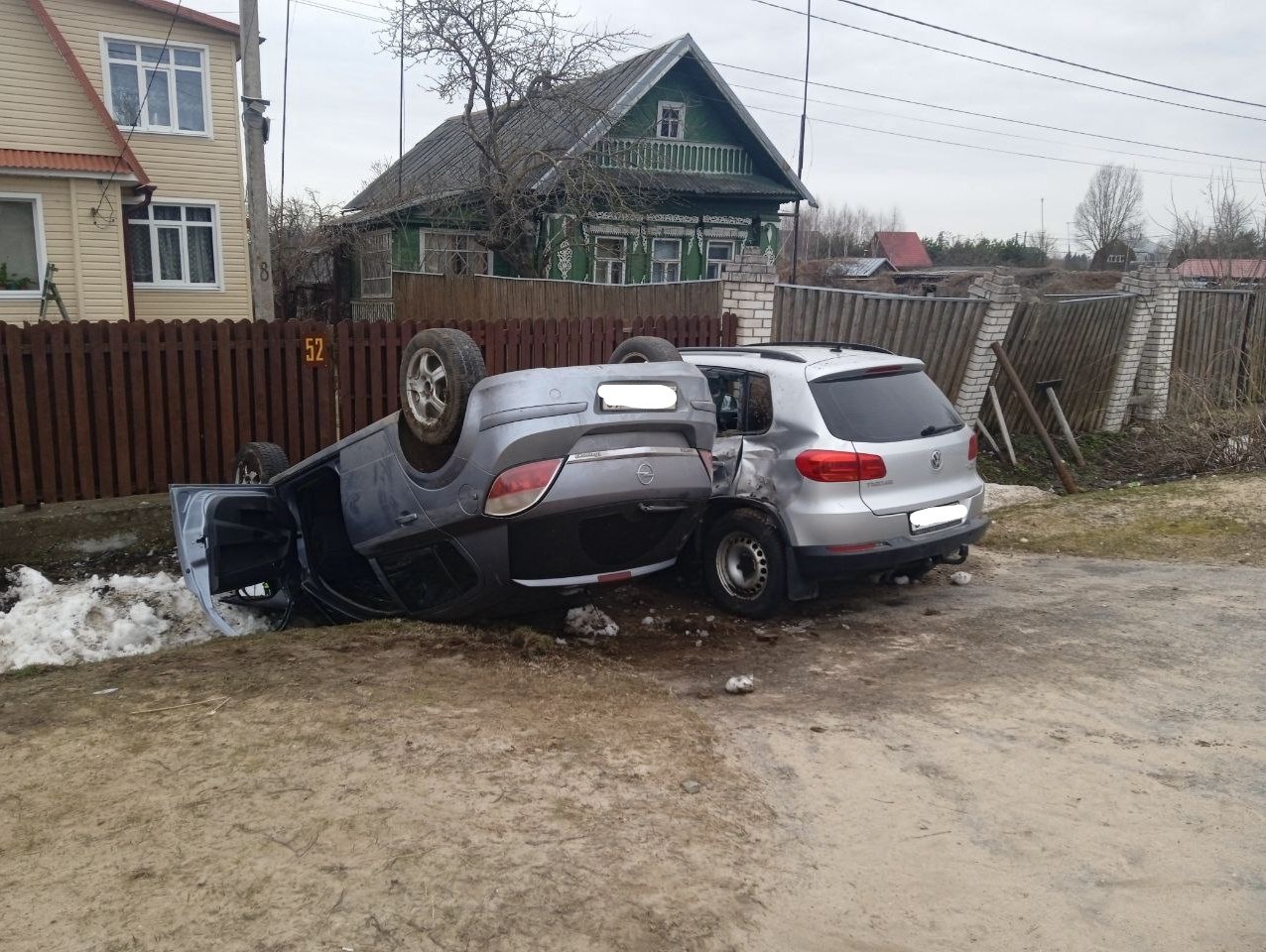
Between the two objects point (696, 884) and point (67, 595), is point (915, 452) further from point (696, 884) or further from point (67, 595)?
point (67, 595)

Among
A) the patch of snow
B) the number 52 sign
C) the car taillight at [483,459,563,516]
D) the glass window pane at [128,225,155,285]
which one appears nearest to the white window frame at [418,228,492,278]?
the glass window pane at [128,225,155,285]

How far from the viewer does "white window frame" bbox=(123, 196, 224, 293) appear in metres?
19.4

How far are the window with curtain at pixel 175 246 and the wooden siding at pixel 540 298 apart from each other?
374 centimetres

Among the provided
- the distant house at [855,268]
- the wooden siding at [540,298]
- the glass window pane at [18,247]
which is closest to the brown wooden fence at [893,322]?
the wooden siding at [540,298]

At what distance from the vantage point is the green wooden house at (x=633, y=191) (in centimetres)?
2075

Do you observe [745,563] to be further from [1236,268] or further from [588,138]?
[1236,268]

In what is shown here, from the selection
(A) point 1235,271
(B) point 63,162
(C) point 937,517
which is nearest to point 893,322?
(C) point 937,517

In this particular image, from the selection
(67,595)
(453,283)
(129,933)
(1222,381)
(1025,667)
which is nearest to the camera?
(129,933)

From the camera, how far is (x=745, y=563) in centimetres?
595

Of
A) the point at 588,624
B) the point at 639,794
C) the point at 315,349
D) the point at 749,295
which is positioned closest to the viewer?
the point at 639,794

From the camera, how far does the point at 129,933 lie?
2.62 meters

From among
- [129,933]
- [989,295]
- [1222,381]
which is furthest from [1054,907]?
[1222,381]

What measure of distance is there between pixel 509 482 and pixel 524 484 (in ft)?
0.23

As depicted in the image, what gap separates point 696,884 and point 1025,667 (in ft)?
8.90
